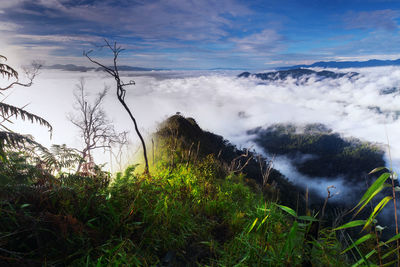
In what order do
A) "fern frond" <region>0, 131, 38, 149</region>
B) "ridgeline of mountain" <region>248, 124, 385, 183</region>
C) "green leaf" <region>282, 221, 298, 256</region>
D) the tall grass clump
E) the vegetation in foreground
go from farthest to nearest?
1. "ridgeline of mountain" <region>248, 124, 385, 183</region>
2. "fern frond" <region>0, 131, 38, 149</region>
3. the vegetation in foreground
4. "green leaf" <region>282, 221, 298, 256</region>
5. the tall grass clump

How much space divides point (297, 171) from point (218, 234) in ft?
551

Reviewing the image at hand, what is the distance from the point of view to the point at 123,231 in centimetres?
281

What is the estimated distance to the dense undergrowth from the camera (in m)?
2.25

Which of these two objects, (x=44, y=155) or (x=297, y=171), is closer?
(x=44, y=155)

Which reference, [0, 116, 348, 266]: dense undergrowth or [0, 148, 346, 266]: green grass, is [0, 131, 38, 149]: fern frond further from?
[0, 148, 346, 266]: green grass

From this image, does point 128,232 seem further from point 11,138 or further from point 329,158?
point 329,158

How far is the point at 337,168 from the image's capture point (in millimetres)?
154875

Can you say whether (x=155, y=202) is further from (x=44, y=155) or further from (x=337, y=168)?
(x=337, y=168)

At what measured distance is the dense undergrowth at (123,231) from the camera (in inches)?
88.7

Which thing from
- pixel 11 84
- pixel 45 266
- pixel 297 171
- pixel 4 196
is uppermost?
pixel 11 84

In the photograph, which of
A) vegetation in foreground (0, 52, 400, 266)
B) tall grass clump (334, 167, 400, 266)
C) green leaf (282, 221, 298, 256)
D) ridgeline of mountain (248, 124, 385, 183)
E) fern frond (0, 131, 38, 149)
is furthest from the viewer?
ridgeline of mountain (248, 124, 385, 183)

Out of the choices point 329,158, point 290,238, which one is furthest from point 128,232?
point 329,158

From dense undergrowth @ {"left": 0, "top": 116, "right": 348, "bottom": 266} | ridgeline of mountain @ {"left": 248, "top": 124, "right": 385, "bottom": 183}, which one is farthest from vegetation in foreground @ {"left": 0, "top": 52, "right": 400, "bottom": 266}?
ridgeline of mountain @ {"left": 248, "top": 124, "right": 385, "bottom": 183}

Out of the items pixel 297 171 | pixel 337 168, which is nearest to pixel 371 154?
pixel 337 168
